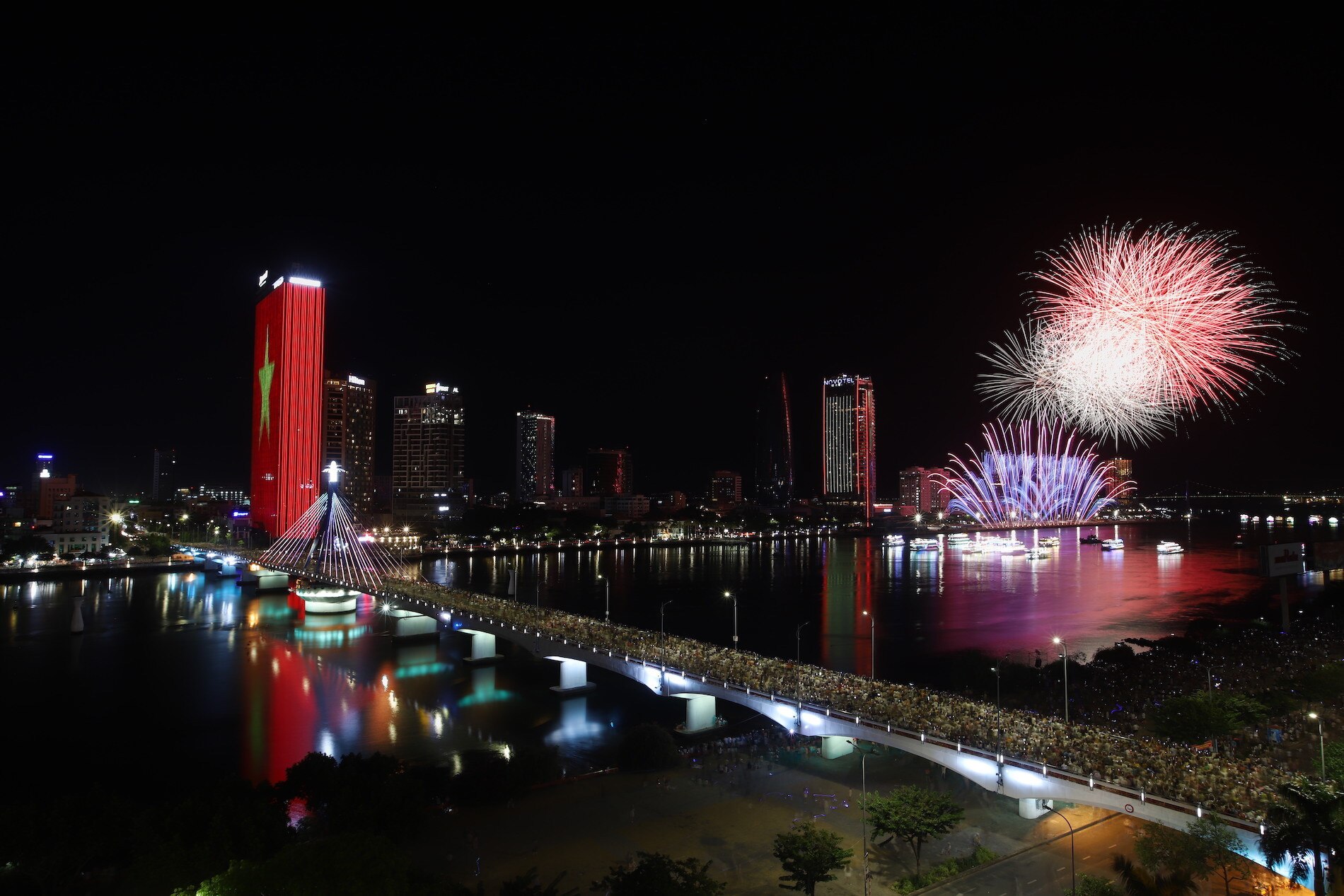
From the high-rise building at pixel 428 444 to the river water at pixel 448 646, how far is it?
85.0 meters

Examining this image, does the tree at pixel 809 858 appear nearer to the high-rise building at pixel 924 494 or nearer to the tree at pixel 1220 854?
the tree at pixel 1220 854

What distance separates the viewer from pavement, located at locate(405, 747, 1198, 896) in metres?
13.2

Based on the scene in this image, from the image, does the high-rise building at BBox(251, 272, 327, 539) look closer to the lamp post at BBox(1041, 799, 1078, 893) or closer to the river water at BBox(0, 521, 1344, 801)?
the river water at BBox(0, 521, 1344, 801)

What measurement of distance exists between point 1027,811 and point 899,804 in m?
2.68

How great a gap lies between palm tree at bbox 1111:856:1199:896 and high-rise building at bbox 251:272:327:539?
3127 inches

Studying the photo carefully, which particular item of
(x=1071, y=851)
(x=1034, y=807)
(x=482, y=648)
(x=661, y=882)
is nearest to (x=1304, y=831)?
(x=1071, y=851)

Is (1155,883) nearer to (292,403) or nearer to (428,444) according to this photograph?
(292,403)

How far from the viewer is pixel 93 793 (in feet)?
46.7

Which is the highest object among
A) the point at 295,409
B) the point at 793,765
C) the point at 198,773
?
the point at 295,409

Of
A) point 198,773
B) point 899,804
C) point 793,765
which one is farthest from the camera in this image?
point 198,773

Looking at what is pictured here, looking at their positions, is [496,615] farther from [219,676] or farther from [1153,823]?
[1153,823]

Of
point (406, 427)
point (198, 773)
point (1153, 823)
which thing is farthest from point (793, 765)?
point (406, 427)

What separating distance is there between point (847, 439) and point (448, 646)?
138450 mm

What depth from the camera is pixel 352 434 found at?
13775 cm
